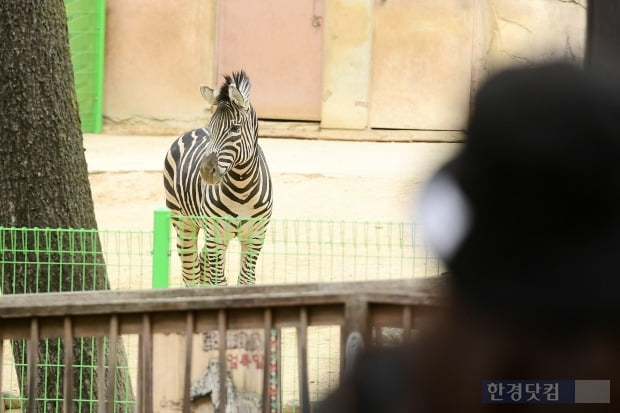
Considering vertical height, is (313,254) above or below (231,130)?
below

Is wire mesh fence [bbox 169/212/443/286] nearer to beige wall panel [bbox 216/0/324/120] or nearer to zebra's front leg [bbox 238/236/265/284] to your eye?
zebra's front leg [bbox 238/236/265/284]

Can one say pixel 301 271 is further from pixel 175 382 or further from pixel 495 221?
pixel 495 221

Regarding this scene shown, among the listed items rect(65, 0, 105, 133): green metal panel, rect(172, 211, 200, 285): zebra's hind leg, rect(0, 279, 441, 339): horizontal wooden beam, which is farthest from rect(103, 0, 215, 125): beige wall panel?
rect(0, 279, 441, 339): horizontal wooden beam

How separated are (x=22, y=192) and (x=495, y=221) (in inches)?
187

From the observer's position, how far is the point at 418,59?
15.6 meters

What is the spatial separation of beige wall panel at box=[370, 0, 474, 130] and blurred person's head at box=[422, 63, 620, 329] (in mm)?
14583

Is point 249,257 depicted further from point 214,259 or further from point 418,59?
point 418,59

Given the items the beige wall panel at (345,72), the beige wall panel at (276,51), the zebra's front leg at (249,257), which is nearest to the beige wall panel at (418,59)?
the beige wall panel at (345,72)

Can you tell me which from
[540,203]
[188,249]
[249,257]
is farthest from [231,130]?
[540,203]

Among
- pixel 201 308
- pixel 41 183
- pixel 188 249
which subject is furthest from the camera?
pixel 188 249

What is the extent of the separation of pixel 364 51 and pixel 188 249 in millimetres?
7982

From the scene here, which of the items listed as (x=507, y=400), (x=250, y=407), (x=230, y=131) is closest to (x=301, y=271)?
(x=230, y=131)

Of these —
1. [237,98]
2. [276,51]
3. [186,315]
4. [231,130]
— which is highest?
[276,51]

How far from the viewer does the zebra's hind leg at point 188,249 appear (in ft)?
26.4
